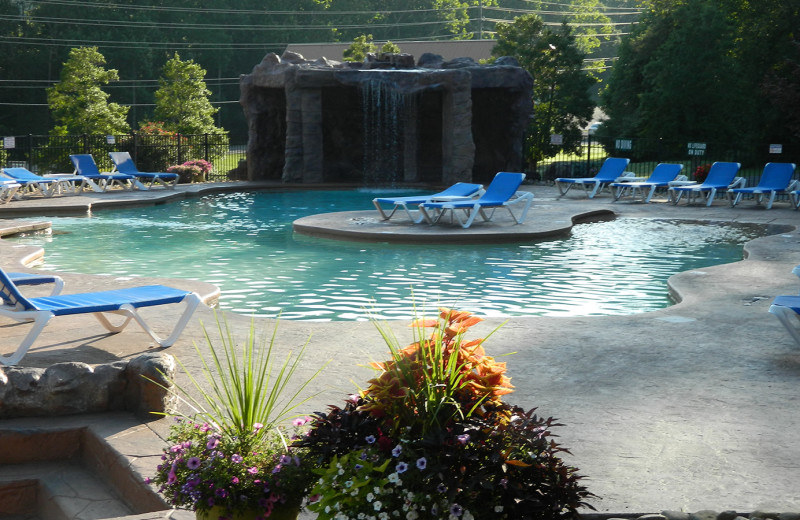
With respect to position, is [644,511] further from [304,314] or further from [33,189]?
[33,189]

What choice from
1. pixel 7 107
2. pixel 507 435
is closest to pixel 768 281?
pixel 507 435

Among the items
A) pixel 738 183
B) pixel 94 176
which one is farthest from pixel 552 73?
pixel 94 176

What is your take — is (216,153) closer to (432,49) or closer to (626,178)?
(626,178)

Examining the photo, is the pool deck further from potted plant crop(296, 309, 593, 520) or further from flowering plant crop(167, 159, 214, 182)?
flowering plant crop(167, 159, 214, 182)

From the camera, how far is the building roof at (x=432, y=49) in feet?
177

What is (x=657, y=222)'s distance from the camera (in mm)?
15617

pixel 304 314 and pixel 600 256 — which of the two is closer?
pixel 304 314

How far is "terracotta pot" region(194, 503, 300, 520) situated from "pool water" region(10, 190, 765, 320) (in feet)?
11.4

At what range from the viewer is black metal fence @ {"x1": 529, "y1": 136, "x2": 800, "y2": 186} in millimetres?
26266

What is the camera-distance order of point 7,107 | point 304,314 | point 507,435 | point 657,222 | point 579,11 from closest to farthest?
1. point 507,435
2. point 304,314
3. point 657,222
4. point 7,107
5. point 579,11

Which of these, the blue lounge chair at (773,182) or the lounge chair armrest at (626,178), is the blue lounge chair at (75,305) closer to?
the blue lounge chair at (773,182)

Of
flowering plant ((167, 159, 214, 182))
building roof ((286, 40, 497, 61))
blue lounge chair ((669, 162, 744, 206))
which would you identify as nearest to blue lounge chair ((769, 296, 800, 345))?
blue lounge chair ((669, 162, 744, 206))

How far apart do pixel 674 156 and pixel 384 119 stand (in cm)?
1716

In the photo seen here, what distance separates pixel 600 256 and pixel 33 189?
1369cm
